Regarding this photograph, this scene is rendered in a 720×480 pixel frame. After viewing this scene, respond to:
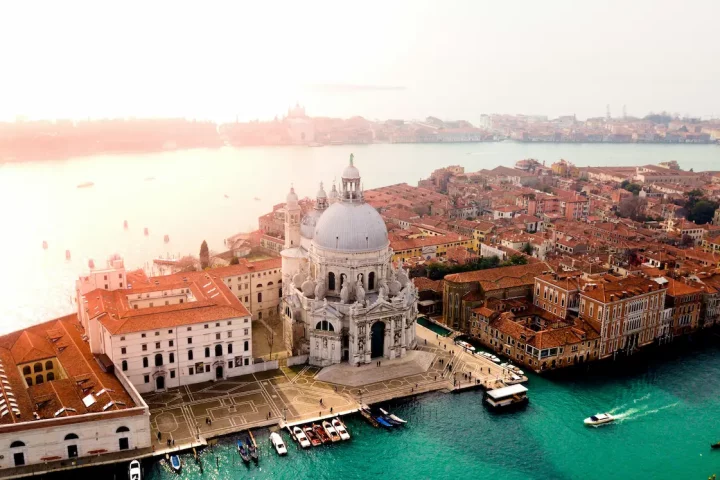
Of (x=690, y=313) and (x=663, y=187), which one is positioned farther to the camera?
(x=663, y=187)

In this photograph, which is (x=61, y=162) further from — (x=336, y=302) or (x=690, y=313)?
(x=690, y=313)

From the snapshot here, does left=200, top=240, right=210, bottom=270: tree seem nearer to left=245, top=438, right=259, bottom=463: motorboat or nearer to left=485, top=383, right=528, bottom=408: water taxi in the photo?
left=245, top=438, right=259, bottom=463: motorboat

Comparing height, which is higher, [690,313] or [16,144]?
[16,144]

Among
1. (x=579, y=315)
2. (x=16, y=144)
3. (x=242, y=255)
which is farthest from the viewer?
(x=16, y=144)

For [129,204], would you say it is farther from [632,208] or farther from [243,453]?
[243,453]

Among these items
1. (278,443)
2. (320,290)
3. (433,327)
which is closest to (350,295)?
(320,290)

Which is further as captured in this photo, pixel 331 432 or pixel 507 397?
pixel 507 397

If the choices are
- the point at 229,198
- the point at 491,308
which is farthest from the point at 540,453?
the point at 229,198
